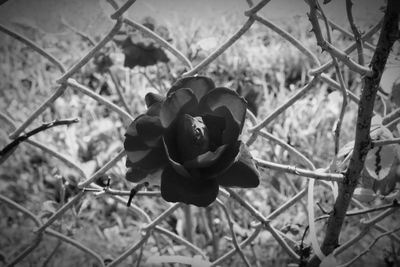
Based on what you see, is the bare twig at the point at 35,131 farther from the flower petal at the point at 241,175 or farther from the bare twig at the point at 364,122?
the bare twig at the point at 364,122

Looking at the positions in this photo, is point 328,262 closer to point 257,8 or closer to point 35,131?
point 257,8

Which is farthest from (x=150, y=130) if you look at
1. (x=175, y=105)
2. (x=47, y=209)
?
(x=47, y=209)

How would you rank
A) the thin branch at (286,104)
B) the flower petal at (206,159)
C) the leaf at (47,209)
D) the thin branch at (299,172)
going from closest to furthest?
the flower petal at (206,159) < the thin branch at (299,172) < the thin branch at (286,104) < the leaf at (47,209)

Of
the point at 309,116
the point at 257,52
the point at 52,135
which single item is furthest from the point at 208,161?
the point at 257,52

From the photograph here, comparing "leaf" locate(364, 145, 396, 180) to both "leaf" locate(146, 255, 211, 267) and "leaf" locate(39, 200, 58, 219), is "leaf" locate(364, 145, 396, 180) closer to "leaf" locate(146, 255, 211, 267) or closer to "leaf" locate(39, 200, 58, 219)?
"leaf" locate(146, 255, 211, 267)

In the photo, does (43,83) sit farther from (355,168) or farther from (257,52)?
(355,168)

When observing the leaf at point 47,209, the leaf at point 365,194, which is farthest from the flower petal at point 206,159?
the leaf at point 47,209

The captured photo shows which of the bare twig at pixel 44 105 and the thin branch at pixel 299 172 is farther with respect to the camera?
the bare twig at pixel 44 105
